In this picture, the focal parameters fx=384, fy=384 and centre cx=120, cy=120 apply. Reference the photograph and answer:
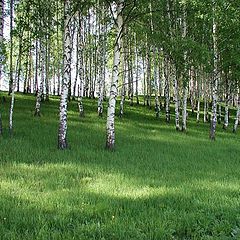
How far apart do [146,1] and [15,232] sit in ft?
45.9

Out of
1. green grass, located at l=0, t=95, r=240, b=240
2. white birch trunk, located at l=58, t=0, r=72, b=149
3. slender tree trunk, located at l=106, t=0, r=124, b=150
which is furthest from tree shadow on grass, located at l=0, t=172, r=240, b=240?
slender tree trunk, located at l=106, t=0, r=124, b=150

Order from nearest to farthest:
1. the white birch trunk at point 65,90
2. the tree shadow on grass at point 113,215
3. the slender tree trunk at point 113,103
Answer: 1. the tree shadow on grass at point 113,215
2. the white birch trunk at point 65,90
3. the slender tree trunk at point 113,103

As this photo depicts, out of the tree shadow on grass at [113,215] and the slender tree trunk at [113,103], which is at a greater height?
the slender tree trunk at [113,103]

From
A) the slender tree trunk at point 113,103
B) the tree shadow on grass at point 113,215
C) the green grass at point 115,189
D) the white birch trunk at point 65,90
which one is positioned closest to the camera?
the tree shadow on grass at point 113,215

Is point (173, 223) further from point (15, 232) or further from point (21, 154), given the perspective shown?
point (21, 154)

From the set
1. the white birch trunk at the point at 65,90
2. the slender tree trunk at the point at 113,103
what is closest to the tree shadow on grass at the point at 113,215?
the white birch trunk at the point at 65,90

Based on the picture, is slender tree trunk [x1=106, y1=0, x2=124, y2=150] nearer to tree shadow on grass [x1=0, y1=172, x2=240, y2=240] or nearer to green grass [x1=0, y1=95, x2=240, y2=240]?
green grass [x1=0, y1=95, x2=240, y2=240]

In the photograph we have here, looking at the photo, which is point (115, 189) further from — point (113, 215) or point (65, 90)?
point (65, 90)

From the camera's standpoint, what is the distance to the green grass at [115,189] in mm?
6512

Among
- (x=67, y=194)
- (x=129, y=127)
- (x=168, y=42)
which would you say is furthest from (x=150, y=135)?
(x=67, y=194)

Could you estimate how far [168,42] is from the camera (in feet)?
76.7

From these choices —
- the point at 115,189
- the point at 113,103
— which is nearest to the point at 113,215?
the point at 115,189

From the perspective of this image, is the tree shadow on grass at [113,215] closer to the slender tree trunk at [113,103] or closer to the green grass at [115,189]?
the green grass at [115,189]

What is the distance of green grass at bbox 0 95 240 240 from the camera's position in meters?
6.51
